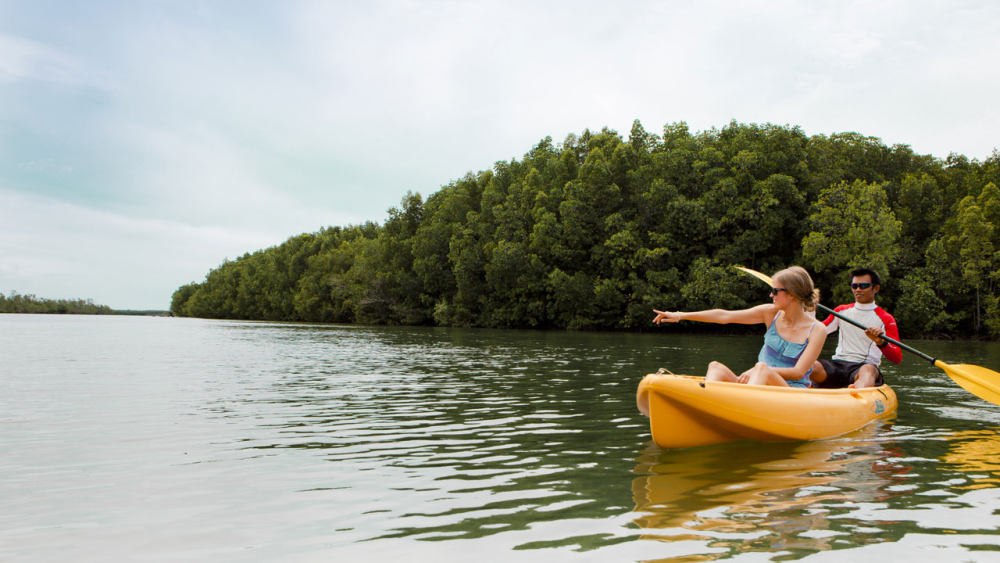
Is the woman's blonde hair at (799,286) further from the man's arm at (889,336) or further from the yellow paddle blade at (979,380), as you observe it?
the yellow paddle blade at (979,380)

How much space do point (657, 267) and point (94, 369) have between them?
3475 cm

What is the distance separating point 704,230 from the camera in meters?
42.1

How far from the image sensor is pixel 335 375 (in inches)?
539

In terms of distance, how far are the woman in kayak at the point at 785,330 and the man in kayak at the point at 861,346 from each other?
1.40 meters

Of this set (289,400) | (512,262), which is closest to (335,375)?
(289,400)

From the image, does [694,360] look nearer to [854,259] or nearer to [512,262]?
[854,259]

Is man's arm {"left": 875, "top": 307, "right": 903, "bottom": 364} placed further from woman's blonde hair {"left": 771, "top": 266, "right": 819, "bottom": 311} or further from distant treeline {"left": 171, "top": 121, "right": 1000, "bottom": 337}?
distant treeline {"left": 171, "top": 121, "right": 1000, "bottom": 337}

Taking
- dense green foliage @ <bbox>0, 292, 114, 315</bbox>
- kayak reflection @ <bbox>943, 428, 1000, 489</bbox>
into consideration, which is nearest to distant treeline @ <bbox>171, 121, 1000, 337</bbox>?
kayak reflection @ <bbox>943, 428, 1000, 489</bbox>

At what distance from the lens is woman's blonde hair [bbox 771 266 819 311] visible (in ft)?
20.4

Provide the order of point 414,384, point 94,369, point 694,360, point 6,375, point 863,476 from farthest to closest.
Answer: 1. point 694,360
2. point 94,369
3. point 6,375
4. point 414,384
5. point 863,476

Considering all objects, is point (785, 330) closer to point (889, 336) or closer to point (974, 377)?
point (889, 336)

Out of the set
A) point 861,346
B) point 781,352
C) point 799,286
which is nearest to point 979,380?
point 861,346

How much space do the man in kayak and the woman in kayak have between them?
1403 millimetres

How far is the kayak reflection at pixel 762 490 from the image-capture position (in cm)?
365
